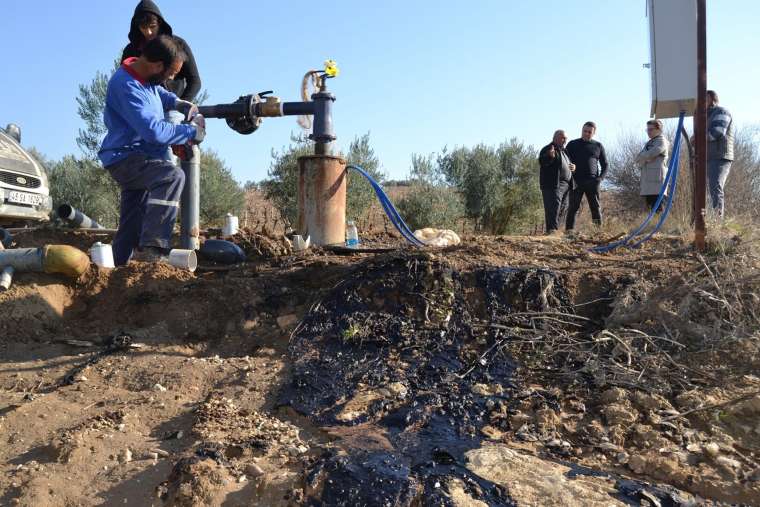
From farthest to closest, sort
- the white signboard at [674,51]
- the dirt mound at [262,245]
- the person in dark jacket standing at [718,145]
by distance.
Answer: the person in dark jacket standing at [718,145] → the dirt mound at [262,245] → the white signboard at [674,51]

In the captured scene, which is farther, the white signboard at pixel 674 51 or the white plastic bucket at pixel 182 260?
the white signboard at pixel 674 51

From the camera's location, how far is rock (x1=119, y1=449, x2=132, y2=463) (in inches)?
96.8

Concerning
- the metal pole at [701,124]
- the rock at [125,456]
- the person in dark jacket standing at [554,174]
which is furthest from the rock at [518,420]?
the person in dark jacket standing at [554,174]

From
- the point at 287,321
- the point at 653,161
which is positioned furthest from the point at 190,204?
the point at 653,161

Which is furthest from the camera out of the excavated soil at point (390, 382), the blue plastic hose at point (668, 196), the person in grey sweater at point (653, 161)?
the person in grey sweater at point (653, 161)

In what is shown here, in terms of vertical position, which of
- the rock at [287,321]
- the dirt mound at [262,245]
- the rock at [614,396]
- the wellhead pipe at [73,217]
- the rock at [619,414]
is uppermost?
the wellhead pipe at [73,217]

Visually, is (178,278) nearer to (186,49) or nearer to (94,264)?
(94,264)

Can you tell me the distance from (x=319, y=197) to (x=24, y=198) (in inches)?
116

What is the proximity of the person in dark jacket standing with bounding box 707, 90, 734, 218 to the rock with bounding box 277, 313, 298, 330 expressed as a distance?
5064mm

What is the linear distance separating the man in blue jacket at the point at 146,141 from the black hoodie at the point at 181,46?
0.87 feet

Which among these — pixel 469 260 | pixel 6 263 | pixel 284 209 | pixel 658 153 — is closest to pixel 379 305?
pixel 469 260

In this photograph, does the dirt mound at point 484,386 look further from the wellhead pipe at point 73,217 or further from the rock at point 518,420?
the wellhead pipe at point 73,217

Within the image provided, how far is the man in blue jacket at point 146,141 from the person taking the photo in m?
4.06

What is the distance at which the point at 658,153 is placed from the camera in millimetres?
7234
